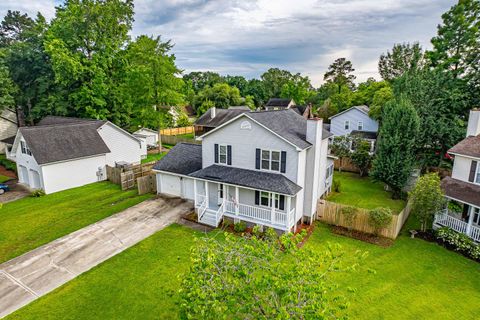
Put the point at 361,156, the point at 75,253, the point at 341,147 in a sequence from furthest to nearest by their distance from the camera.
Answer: the point at 341,147, the point at 361,156, the point at 75,253

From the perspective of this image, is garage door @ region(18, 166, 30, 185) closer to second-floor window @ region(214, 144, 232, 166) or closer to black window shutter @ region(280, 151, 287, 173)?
second-floor window @ region(214, 144, 232, 166)


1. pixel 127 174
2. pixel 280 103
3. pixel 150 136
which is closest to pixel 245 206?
pixel 127 174

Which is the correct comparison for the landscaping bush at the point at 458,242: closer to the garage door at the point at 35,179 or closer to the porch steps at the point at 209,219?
the porch steps at the point at 209,219

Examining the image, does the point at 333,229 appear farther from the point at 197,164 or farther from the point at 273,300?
the point at 273,300

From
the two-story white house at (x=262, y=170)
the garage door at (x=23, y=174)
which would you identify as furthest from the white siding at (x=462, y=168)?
the garage door at (x=23, y=174)

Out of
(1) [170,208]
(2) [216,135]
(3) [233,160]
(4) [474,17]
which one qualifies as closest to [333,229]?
(3) [233,160]

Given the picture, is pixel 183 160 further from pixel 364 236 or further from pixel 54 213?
pixel 364 236
